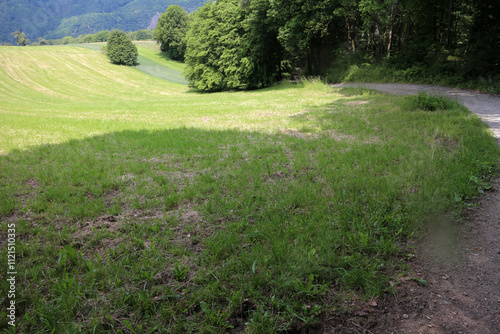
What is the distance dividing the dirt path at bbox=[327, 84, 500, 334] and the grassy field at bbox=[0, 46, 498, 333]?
17cm

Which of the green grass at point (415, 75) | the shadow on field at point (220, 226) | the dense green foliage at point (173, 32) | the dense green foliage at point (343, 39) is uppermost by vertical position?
the dense green foliage at point (173, 32)

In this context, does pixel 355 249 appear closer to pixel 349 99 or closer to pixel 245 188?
pixel 245 188

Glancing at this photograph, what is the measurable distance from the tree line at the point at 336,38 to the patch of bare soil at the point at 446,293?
15108mm

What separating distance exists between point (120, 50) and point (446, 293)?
59572 mm

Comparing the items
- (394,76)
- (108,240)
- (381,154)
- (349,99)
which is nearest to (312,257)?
(108,240)

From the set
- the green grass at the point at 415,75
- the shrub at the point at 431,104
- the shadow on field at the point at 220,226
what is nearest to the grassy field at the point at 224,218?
the shadow on field at the point at 220,226

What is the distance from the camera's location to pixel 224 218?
3.81 meters

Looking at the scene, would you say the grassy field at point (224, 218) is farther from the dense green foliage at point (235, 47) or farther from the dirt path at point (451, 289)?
the dense green foliage at point (235, 47)

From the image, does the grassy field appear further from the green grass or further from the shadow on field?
the green grass

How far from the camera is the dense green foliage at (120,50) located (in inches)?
1993

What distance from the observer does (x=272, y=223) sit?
3.50 m

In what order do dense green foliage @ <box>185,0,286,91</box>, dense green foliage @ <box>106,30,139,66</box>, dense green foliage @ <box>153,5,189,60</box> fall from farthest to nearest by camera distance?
dense green foliage @ <box>153,5,189,60</box>, dense green foliage @ <box>106,30,139,66</box>, dense green foliage @ <box>185,0,286,91</box>

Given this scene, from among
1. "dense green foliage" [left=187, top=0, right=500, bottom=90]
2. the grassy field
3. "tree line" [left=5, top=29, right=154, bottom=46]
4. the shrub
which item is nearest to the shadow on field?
the grassy field

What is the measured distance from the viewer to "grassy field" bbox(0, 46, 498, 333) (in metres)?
2.41
